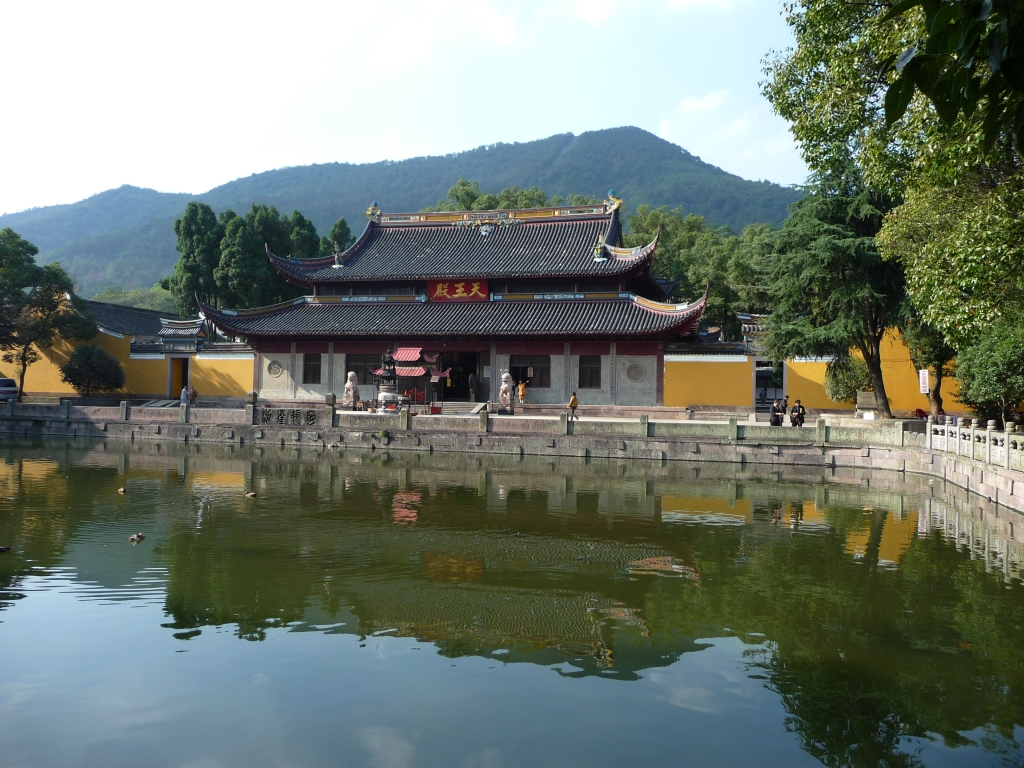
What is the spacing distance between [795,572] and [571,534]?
3.75 m

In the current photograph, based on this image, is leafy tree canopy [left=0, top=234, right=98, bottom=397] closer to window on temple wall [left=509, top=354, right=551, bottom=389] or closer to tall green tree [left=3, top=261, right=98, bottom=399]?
tall green tree [left=3, top=261, right=98, bottom=399]

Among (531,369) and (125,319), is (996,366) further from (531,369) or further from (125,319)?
(125,319)

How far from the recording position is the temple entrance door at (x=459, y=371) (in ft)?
110

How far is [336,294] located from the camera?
1393 inches

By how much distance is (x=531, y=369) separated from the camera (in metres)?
32.2

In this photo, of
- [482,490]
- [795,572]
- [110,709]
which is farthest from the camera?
[482,490]

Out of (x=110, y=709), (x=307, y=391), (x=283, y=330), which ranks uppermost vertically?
(x=283, y=330)

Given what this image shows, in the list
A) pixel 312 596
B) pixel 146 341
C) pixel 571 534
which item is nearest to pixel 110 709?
pixel 312 596

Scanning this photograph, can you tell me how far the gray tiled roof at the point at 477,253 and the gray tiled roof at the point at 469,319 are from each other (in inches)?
48.8

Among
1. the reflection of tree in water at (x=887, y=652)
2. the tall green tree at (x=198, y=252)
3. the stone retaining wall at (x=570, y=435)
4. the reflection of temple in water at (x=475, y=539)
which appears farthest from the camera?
the tall green tree at (x=198, y=252)

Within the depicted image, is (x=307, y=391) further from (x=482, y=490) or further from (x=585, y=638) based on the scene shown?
(x=585, y=638)

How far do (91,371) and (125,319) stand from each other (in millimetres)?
6947

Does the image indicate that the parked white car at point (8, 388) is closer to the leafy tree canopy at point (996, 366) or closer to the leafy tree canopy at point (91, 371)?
the leafy tree canopy at point (91, 371)

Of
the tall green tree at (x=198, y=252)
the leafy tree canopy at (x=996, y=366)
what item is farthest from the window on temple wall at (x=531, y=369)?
the tall green tree at (x=198, y=252)
